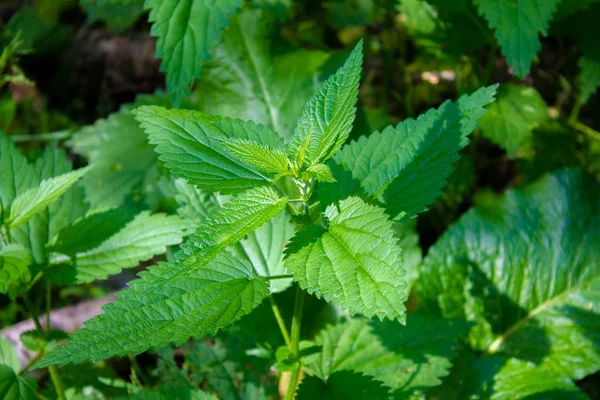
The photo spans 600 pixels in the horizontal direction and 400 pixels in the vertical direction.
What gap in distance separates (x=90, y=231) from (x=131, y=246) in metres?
0.15

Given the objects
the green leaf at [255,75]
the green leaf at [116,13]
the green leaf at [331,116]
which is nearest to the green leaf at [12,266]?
the green leaf at [331,116]

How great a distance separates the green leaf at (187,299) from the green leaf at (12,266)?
34 centimetres

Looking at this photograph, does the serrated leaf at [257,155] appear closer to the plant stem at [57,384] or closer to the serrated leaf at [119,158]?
the plant stem at [57,384]

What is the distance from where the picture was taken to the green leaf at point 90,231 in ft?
6.01

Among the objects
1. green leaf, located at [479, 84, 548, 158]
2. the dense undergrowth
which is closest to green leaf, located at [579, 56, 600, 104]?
the dense undergrowth

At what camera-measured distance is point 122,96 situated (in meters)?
3.90

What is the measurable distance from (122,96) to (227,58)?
58.2 inches

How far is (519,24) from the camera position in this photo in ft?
6.72

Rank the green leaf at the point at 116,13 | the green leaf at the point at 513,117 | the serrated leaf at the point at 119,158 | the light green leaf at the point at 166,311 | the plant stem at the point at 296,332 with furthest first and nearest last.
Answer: the green leaf at the point at 116,13
the serrated leaf at the point at 119,158
the green leaf at the point at 513,117
the plant stem at the point at 296,332
the light green leaf at the point at 166,311

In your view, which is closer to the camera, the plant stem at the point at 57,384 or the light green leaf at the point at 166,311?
the light green leaf at the point at 166,311

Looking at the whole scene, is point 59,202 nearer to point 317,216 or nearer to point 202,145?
point 202,145

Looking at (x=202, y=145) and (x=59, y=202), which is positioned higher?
(x=202, y=145)

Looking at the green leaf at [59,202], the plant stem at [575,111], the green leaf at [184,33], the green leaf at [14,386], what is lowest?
the green leaf at [14,386]

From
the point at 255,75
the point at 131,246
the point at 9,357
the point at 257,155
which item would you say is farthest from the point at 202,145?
the point at 255,75
